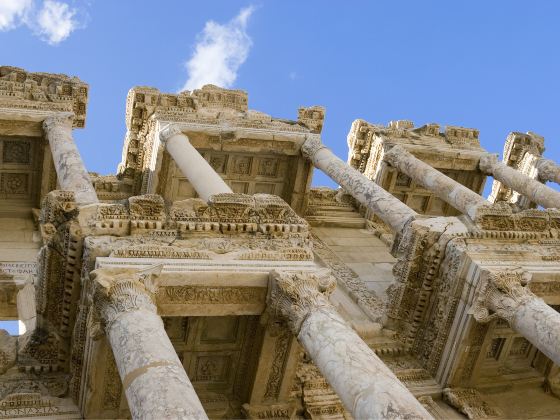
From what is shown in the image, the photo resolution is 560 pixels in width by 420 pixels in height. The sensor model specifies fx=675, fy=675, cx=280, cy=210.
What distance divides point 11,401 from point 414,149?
569 inches

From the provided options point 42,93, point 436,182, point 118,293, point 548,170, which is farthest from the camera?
point 548,170

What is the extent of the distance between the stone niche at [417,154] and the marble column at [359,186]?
2.60m

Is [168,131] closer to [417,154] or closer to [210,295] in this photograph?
[417,154]

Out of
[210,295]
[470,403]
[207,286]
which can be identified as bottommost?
[470,403]

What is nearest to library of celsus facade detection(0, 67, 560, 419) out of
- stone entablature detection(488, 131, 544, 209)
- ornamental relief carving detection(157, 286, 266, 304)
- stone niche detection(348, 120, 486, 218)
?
ornamental relief carving detection(157, 286, 266, 304)

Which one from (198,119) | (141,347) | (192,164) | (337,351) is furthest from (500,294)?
(198,119)

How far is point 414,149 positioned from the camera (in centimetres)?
2130

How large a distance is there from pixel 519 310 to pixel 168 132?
33.7 ft

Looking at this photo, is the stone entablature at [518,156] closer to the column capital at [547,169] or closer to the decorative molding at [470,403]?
the column capital at [547,169]

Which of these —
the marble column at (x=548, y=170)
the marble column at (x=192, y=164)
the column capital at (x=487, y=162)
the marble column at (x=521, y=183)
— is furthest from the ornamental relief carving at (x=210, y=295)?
the marble column at (x=548, y=170)

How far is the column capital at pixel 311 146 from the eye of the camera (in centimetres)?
1970

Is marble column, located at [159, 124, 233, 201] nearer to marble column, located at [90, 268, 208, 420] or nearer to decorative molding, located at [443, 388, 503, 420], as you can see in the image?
marble column, located at [90, 268, 208, 420]

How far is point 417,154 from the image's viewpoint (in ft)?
70.1

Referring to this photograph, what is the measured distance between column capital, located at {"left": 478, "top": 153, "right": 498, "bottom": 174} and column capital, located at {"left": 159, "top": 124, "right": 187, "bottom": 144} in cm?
994
